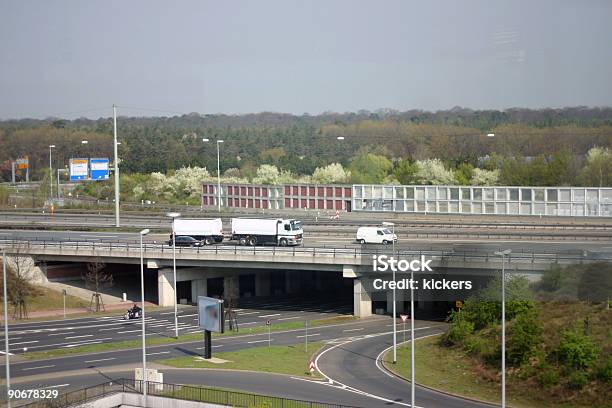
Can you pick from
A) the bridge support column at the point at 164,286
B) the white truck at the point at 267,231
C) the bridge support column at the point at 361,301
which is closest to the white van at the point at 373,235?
the white truck at the point at 267,231

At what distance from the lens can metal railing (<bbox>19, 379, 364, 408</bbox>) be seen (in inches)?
1075

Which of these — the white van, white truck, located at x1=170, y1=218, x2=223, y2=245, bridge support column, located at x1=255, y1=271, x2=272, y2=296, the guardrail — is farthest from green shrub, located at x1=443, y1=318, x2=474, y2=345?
white truck, located at x1=170, y1=218, x2=223, y2=245

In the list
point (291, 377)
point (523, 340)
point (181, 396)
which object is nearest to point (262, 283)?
point (291, 377)

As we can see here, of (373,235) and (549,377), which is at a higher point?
(373,235)

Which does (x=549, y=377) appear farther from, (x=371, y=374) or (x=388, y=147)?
(x=388, y=147)

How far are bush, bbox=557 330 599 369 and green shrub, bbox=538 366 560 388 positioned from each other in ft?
1.89

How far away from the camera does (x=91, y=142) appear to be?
124625 mm

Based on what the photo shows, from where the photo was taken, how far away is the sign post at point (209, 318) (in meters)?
35.5

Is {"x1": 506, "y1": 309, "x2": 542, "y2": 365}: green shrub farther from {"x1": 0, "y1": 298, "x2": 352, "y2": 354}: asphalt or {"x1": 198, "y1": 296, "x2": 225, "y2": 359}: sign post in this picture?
{"x1": 0, "y1": 298, "x2": 352, "y2": 354}: asphalt

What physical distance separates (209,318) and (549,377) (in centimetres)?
1346

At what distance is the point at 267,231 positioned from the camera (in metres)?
56.6

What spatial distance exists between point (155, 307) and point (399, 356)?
64.1 feet
